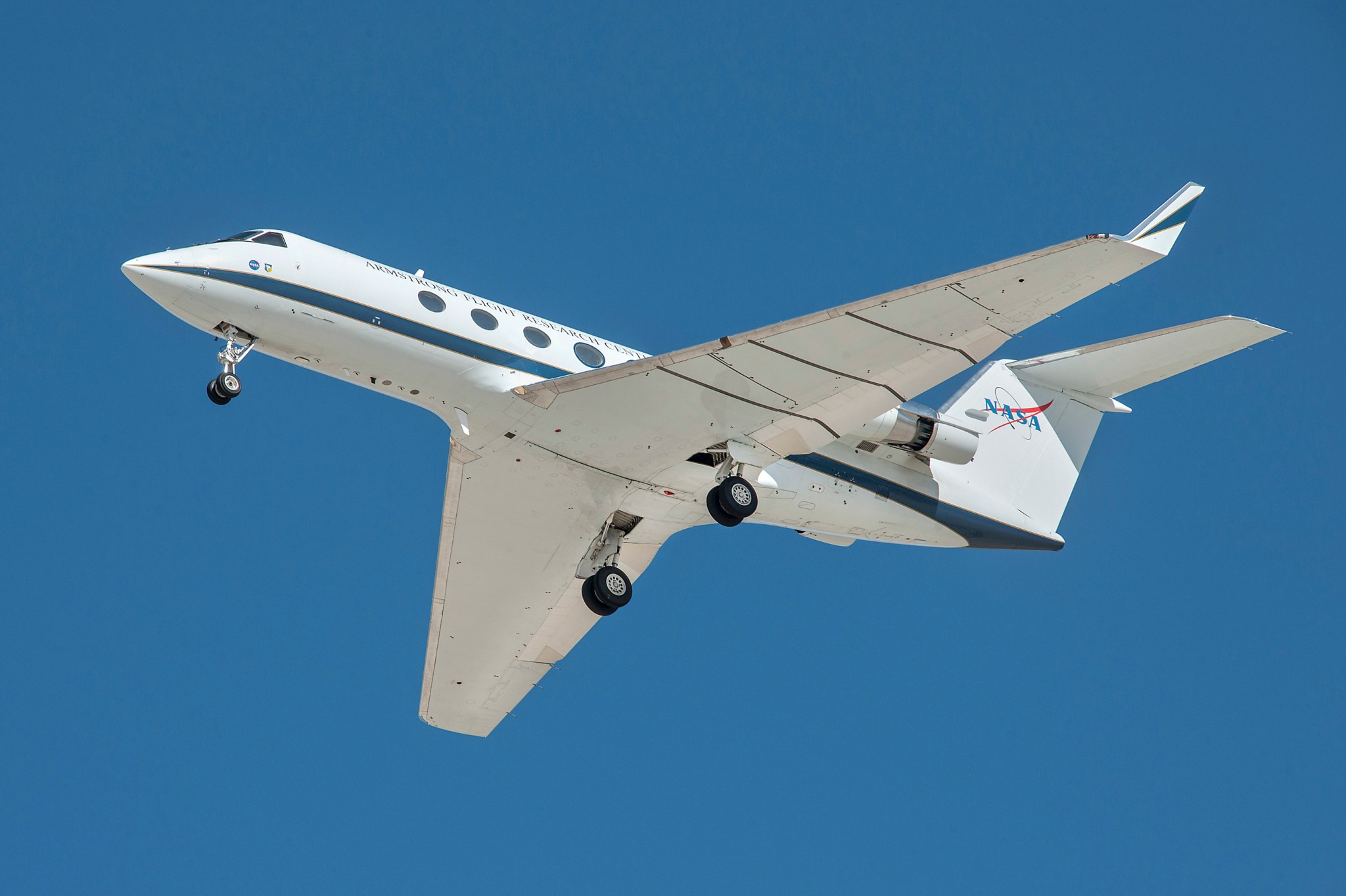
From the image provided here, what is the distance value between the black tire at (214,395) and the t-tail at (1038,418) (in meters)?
10.3

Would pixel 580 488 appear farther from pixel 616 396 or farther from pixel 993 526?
pixel 993 526

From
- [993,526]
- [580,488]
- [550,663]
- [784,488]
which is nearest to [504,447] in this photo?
[580,488]

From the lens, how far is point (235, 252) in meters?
15.0

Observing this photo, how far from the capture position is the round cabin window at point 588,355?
1673cm

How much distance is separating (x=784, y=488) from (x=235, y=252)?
7.98 m

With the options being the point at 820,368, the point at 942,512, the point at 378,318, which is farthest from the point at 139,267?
the point at 942,512

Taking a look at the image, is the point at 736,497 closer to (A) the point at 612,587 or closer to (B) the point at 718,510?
(B) the point at 718,510

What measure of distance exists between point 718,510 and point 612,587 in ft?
8.35

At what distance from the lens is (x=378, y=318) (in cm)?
1535

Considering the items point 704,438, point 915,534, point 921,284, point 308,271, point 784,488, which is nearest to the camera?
point 921,284

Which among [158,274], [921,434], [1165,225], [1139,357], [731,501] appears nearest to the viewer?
[1165,225]

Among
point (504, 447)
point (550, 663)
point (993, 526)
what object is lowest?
point (550, 663)

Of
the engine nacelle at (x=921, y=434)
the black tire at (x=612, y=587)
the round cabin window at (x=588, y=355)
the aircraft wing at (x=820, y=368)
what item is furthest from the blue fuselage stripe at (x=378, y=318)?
the engine nacelle at (x=921, y=434)

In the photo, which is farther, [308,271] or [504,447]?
Result: [504,447]
